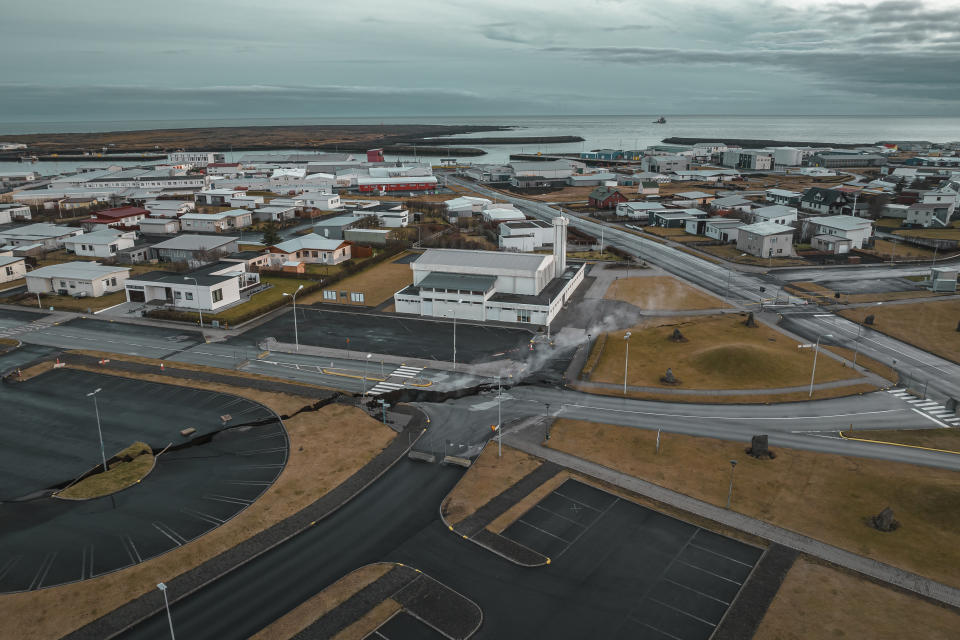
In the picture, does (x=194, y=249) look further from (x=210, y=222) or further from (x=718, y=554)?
(x=718, y=554)

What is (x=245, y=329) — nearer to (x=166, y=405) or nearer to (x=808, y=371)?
(x=166, y=405)

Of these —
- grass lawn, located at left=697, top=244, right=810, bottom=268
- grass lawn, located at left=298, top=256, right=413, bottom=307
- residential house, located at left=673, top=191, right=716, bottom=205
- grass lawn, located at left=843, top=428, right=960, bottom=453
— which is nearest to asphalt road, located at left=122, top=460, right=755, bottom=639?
grass lawn, located at left=843, top=428, right=960, bottom=453

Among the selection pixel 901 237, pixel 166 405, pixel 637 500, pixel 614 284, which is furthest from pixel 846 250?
pixel 166 405

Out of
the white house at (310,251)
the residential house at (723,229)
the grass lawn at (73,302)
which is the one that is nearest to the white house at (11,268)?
the grass lawn at (73,302)

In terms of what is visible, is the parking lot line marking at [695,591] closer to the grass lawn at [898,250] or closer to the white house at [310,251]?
the white house at [310,251]

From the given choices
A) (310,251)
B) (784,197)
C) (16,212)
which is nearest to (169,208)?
(16,212)
